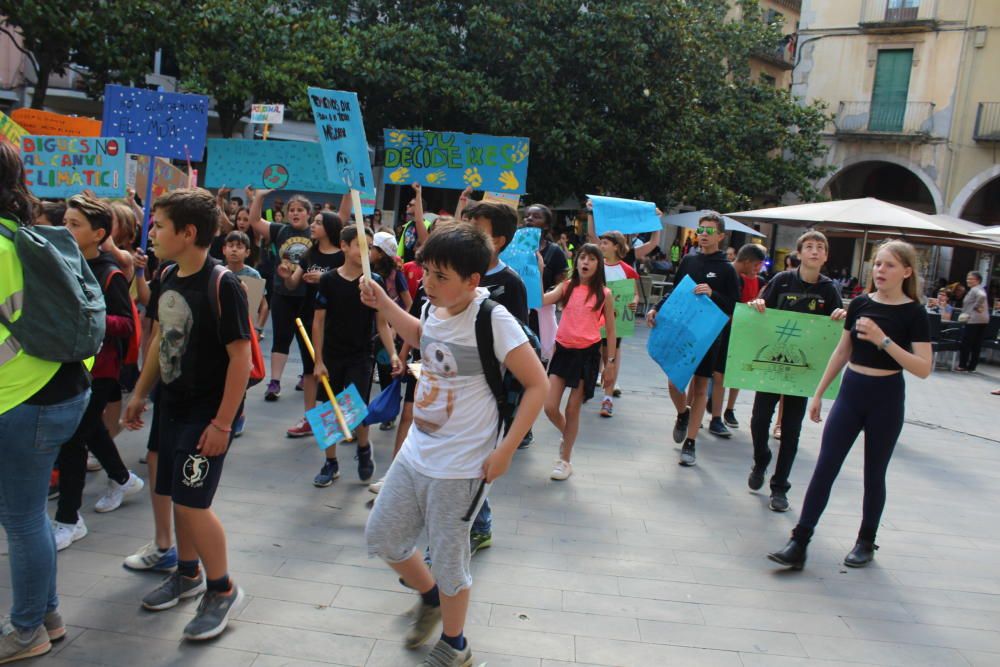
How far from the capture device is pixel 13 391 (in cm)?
270

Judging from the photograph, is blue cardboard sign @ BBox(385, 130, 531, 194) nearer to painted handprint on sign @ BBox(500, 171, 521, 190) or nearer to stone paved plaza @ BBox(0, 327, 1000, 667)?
painted handprint on sign @ BBox(500, 171, 521, 190)

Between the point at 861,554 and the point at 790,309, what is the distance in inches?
68.9

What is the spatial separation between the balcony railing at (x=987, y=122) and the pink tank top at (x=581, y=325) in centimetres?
2401

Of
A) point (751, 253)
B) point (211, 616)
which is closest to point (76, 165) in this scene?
point (211, 616)

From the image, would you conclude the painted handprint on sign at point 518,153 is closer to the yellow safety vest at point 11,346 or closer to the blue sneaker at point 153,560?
the blue sneaker at point 153,560

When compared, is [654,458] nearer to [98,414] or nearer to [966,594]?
[966,594]

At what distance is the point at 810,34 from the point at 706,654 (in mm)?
28877

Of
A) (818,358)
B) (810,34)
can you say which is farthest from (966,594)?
(810,34)

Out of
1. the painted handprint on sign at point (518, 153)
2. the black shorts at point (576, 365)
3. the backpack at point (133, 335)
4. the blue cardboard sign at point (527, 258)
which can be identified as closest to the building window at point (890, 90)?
the painted handprint on sign at point (518, 153)

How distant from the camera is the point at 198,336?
10.2 feet

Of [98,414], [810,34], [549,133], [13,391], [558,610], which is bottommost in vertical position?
[558,610]

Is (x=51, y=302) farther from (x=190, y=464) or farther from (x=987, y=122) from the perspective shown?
(x=987, y=122)

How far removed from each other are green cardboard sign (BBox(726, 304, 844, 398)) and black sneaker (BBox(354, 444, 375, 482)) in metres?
2.55

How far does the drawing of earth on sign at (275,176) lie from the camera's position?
29.0 ft
